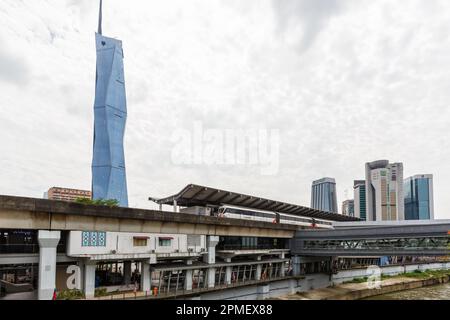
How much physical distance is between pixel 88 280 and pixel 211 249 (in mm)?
13792

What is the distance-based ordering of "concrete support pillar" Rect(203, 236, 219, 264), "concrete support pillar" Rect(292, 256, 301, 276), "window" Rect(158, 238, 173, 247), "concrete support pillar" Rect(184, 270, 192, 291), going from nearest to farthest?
"window" Rect(158, 238, 173, 247), "concrete support pillar" Rect(184, 270, 192, 291), "concrete support pillar" Rect(203, 236, 219, 264), "concrete support pillar" Rect(292, 256, 301, 276)

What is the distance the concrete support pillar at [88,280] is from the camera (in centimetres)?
2728

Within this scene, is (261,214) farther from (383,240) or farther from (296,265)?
(383,240)

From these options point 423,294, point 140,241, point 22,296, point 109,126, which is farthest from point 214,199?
point 423,294

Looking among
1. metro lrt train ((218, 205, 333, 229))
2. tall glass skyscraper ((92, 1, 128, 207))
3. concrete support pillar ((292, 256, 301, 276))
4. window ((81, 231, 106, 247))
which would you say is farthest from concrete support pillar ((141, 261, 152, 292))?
tall glass skyscraper ((92, 1, 128, 207))

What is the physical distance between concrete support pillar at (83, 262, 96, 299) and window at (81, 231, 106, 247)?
1.58m

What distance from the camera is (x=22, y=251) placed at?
25.8 metres

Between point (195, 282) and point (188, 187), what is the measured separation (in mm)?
12613

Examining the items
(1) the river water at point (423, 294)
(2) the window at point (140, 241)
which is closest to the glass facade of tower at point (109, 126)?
(2) the window at point (140, 241)

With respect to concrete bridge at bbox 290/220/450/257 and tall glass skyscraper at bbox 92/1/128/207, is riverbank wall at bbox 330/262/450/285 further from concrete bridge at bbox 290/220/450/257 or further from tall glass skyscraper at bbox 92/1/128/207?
tall glass skyscraper at bbox 92/1/128/207

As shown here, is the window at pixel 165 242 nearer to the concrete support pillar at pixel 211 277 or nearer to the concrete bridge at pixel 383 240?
the concrete support pillar at pixel 211 277

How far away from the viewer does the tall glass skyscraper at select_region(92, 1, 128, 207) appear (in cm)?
6894

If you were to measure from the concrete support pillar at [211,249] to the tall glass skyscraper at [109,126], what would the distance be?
123 feet
